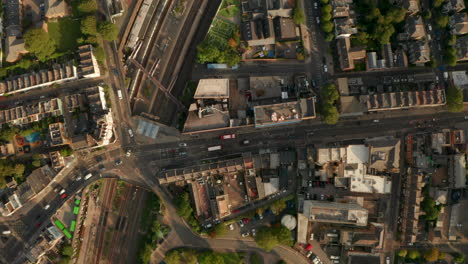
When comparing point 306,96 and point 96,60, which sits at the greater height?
point 96,60

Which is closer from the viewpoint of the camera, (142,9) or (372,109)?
(372,109)

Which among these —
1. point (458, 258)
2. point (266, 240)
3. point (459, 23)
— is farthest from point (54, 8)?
point (458, 258)

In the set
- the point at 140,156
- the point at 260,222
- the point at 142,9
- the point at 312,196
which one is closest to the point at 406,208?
the point at 312,196

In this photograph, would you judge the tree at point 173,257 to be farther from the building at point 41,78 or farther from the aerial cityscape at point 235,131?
the building at point 41,78

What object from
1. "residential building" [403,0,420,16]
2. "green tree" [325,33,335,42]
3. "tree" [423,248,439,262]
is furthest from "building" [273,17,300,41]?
"tree" [423,248,439,262]

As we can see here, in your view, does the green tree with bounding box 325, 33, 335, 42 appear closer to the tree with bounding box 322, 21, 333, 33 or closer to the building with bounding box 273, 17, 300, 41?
the tree with bounding box 322, 21, 333, 33

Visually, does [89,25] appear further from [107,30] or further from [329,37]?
[329,37]

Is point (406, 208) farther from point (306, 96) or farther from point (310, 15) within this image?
point (310, 15)
